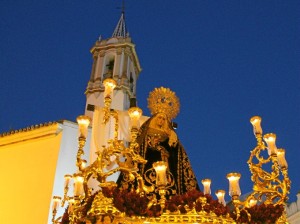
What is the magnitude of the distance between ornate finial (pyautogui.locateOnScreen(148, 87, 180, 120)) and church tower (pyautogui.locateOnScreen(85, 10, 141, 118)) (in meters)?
7.90

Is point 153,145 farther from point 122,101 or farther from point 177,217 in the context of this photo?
point 122,101

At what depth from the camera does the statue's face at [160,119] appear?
714 centimetres

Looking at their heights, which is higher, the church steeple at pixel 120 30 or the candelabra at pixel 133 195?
the church steeple at pixel 120 30

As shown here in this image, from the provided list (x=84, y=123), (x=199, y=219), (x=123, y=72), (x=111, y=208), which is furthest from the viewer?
(x=123, y=72)

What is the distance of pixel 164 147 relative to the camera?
705 centimetres

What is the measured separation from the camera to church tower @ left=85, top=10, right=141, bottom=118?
16.0m

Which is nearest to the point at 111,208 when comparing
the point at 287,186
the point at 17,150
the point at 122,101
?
the point at 287,186

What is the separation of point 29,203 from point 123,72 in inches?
330

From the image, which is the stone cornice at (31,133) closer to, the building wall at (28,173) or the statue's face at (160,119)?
the building wall at (28,173)

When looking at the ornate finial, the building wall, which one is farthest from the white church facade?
the ornate finial

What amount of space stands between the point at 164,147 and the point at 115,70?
10235 millimetres

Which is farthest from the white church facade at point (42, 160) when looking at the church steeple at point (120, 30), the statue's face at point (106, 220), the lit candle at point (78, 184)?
the church steeple at point (120, 30)

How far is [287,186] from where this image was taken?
5.97 m

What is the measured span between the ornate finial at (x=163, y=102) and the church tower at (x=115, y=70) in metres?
7.90
